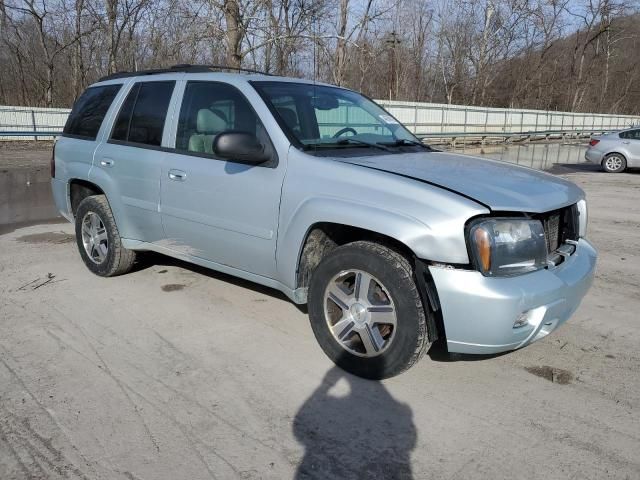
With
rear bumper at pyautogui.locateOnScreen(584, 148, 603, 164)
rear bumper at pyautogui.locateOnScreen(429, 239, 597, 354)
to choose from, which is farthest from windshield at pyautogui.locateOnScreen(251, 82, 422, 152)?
rear bumper at pyautogui.locateOnScreen(584, 148, 603, 164)

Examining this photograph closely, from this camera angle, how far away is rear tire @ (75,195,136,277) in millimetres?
4832

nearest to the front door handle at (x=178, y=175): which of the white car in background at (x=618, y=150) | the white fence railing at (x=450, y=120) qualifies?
the white car in background at (x=618, y=150)

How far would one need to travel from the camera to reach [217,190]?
12.5ft

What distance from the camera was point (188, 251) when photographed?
4266mm

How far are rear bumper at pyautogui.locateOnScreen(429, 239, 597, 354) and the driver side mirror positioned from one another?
4.63 ft

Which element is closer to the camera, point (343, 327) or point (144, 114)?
point (343, 327)

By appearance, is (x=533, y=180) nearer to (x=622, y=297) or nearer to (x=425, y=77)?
(x=622, y=297)

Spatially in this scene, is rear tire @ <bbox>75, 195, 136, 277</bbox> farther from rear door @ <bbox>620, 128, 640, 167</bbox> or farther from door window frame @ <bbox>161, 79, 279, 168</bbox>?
rear door @ <bbox>620, 128, 640, 167</bbox>

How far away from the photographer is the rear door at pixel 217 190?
3613 millimetres

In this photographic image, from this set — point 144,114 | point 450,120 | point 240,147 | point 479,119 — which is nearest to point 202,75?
A: point 144,114

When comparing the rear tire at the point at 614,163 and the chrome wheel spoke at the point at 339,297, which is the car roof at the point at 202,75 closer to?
the chrome wheel spoke at the point at 339,297

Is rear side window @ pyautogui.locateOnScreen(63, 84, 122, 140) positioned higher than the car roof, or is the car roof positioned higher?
the car roof

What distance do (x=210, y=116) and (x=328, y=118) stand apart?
893mm

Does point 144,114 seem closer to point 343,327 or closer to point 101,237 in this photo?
point 101,237
